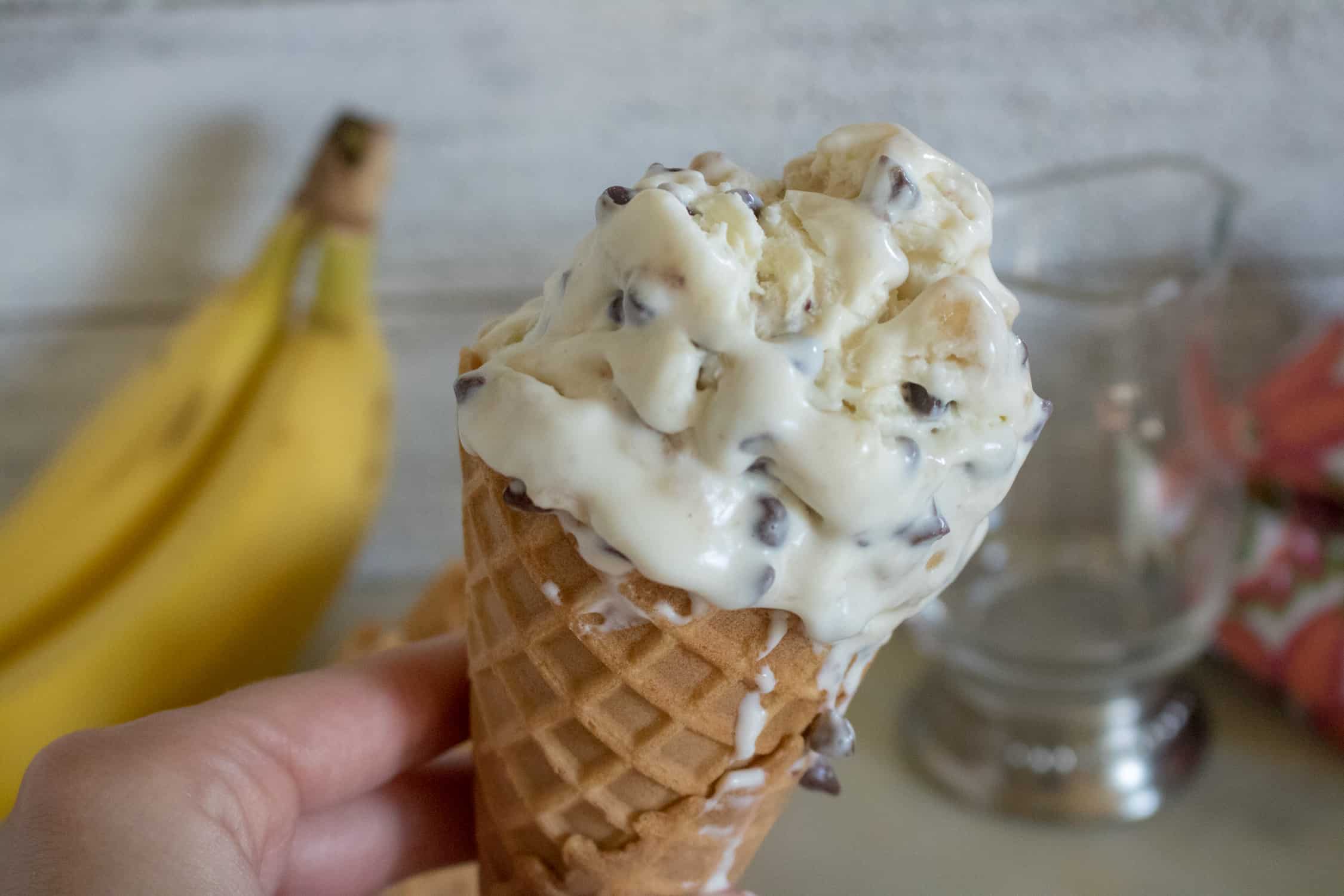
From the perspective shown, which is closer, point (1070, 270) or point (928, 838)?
point (928, 838)

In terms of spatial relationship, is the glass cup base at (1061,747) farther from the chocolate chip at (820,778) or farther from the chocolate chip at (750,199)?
the chocolate chip at (750,199)

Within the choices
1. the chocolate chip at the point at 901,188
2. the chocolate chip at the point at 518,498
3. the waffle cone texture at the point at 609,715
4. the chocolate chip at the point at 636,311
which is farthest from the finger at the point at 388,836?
the chocolate chip at the point at 901,188

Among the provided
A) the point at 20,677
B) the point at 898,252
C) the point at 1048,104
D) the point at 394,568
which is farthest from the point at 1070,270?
the point at 20,677

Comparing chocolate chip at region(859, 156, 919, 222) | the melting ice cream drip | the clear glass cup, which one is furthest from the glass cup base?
chocolate chip at region(859, 156, 919, 222)

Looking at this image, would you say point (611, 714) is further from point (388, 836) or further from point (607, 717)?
point (388, 836)

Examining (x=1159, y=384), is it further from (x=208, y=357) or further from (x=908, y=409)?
(x=208, y=357)

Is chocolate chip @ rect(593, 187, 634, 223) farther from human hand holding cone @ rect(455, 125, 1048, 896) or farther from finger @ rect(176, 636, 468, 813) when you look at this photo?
finger @ rect(176, 636, 468, 813)

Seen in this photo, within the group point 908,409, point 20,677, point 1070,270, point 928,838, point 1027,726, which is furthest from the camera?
point 1070,270
